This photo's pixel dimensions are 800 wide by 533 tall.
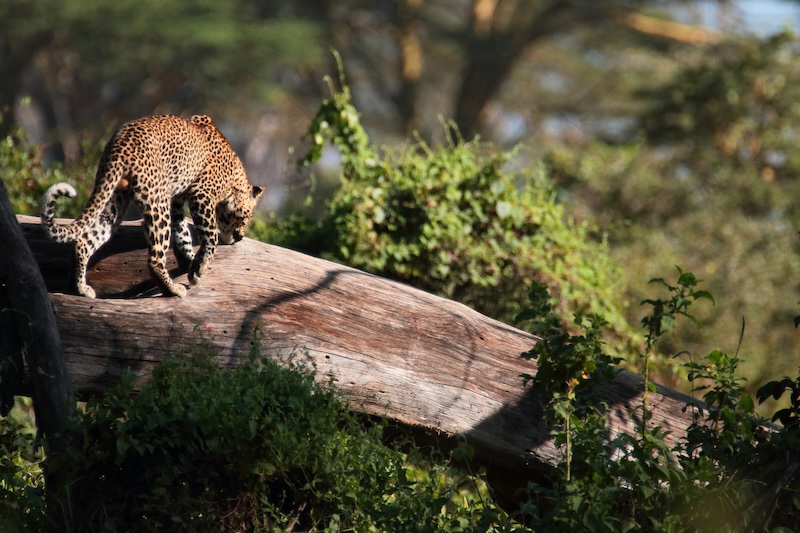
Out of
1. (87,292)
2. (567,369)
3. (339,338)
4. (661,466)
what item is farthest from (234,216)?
(661,466)

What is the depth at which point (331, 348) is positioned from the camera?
17.6ft

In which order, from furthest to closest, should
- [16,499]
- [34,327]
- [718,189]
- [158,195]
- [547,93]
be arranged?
1. [547,93]
2. [718,189]
3. [158,195]
4. [34,327]
5. [16,499]

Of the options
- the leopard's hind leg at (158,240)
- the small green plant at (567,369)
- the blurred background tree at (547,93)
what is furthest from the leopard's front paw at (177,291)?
the blurred background tree at (547,93)

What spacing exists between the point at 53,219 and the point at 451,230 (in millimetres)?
3410

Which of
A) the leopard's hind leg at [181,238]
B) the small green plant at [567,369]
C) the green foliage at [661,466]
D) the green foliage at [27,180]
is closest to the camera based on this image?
the green foliage at [661,466]

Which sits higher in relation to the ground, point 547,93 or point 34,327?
point 547,93

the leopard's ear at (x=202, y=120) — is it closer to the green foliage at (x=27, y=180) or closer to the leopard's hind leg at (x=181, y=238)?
the leopard's hind leg at (x=181, y=238)

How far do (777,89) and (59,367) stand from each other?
1484 cm

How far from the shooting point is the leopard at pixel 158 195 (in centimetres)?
532

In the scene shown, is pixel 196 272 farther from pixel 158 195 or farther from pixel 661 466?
pixel 661 466

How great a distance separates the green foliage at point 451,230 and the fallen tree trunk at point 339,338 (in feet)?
5.96

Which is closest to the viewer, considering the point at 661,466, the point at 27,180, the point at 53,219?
the point at 661,466

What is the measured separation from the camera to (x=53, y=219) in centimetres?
511

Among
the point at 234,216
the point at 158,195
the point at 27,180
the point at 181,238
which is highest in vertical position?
the point at 158,195
